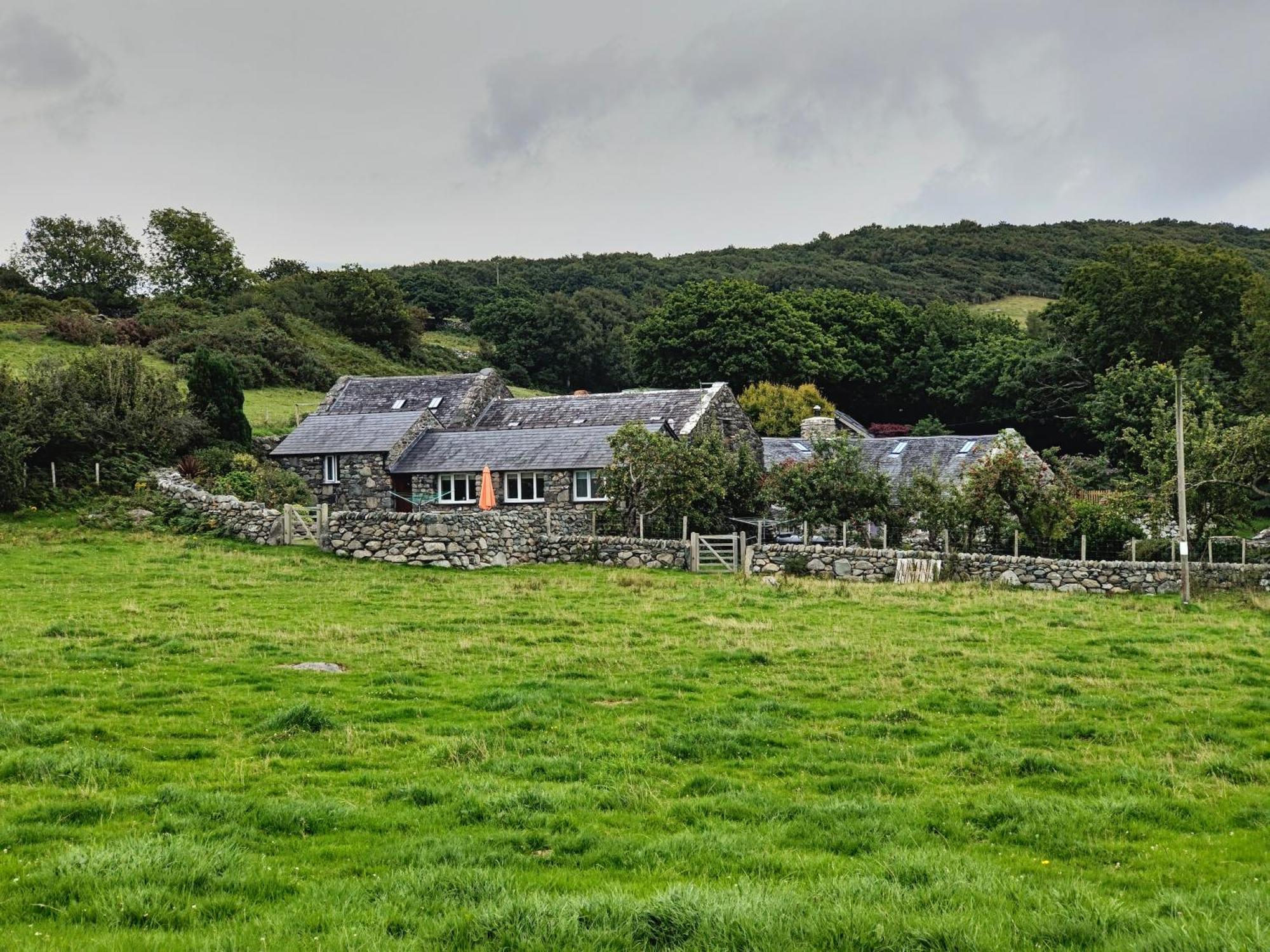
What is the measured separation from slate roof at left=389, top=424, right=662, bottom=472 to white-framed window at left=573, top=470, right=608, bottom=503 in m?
0.43

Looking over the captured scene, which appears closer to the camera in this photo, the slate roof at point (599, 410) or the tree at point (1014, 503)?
the tree at point (1014, 503)

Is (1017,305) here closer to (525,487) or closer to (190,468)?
(525,487)

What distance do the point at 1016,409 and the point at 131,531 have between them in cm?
5352

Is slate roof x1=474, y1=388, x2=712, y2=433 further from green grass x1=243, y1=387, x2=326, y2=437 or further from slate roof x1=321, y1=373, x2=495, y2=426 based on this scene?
green grass x1=243, y1=387, x2=326, y2=437

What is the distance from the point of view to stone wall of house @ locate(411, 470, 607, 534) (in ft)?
128

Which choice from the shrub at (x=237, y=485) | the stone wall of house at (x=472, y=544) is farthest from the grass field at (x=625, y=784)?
the shrub at (x=237, y=485)

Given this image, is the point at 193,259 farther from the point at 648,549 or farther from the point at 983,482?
the point at 983,482

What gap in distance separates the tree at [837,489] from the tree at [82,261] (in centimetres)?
6265

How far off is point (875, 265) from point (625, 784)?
5205 inches

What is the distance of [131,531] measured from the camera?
3294cm

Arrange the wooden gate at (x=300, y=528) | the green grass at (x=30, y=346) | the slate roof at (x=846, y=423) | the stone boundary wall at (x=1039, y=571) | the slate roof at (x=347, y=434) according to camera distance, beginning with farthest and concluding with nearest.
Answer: the slate roof at (x=846, y=423) → the green grass at (x=30, y=346) → the slate roof at (x=347, y=434) → the wooden gate at (x=300, y=528) → the stone boundary wall at (x=1039, y=571)

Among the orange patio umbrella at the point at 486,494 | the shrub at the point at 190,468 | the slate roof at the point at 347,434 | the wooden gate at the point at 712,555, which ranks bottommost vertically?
the wooden gate at the point at 712,555

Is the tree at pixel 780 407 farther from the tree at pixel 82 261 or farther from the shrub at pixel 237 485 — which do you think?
the tree at pixel 82 261

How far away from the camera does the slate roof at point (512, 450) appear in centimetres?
4175
